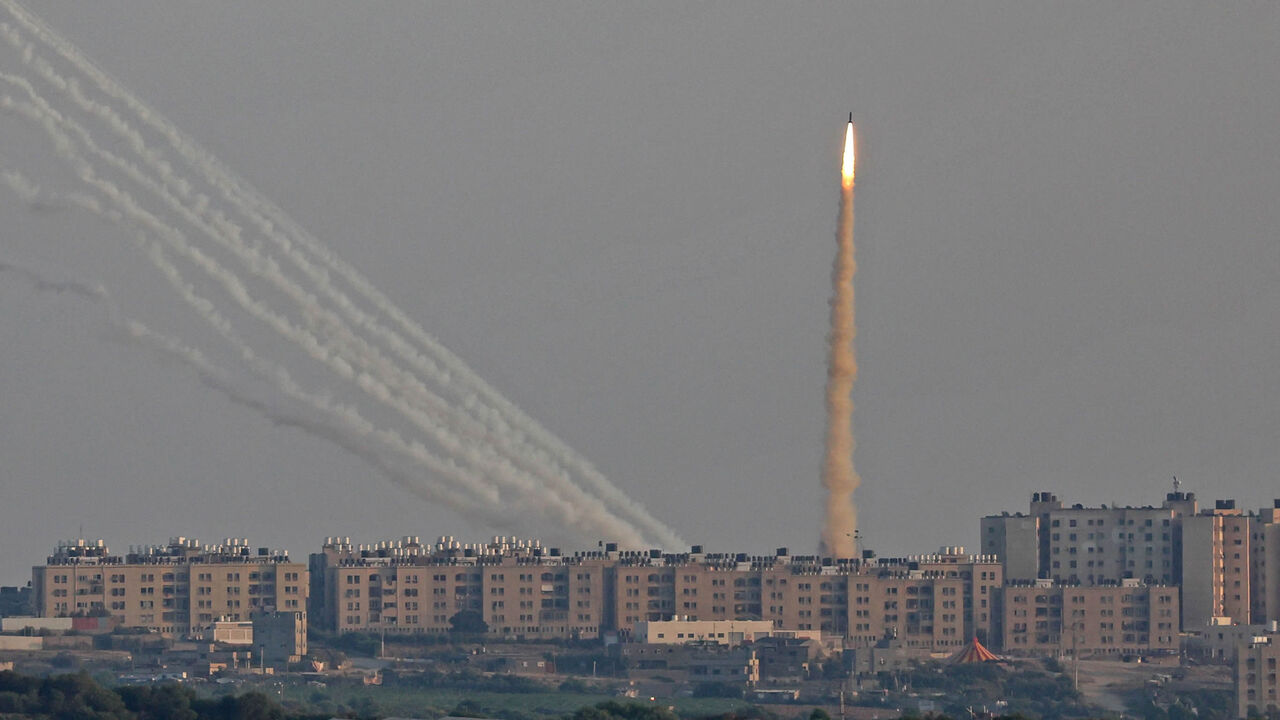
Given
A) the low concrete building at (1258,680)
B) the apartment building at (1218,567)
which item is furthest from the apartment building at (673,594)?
the low concrete building at (1258,680)

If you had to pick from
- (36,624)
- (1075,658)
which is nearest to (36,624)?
(36,624)

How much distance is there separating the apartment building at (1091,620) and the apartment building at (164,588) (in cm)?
3799

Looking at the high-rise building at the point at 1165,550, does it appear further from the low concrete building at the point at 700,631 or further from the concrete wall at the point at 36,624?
the concrete wall at the point at 36,624

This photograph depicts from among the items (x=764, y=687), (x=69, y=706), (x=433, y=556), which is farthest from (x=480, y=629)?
(x=69, y=706)

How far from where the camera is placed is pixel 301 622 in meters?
171

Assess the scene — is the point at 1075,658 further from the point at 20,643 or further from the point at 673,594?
the point at 20,643

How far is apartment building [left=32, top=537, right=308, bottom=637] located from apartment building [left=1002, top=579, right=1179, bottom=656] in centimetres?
3799

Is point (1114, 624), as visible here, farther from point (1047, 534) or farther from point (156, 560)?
point (156, 560)

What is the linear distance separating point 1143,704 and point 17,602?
72.0m

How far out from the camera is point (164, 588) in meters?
177

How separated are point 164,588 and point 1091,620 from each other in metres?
48.9

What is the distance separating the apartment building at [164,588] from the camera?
17588 centimetres

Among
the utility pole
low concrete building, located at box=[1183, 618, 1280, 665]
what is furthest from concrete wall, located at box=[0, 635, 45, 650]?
low concrete building, located at box=[1183, 618, 1280, 665]

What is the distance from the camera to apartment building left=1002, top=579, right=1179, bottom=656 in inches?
6880
